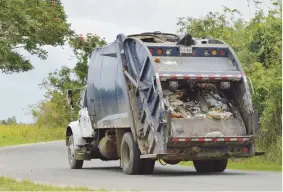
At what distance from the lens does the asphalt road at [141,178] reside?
14575 mm

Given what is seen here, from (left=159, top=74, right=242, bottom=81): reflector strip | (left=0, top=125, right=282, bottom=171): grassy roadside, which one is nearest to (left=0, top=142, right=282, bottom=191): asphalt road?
(left=159, top=74, right=242, bottom=81): reflector strip

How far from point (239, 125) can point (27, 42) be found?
16.2 metres

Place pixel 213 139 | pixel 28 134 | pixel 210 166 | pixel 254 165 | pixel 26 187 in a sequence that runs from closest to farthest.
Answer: pixel 26 187, pixel 213 139, pixel 210 166, pixel 254 165, pixel 28 134

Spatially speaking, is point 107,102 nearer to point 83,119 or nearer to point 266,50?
point 83,119

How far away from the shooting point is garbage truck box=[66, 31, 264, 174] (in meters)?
17.0

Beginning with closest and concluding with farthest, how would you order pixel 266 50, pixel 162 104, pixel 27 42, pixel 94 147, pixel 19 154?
pixel 162 104
pixel 94 147
pixel 266 50
pixel 19 154
pixel 27 42

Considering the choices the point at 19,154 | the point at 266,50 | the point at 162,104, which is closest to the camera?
the point at 162,104

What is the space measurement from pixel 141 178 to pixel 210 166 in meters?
2.70

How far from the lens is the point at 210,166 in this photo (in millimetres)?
19094

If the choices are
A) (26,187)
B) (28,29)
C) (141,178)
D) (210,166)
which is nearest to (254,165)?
(210,166)

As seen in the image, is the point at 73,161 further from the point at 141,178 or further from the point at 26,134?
the point at 26,134

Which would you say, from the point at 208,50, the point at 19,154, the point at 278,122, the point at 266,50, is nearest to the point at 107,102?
the point at 208,50

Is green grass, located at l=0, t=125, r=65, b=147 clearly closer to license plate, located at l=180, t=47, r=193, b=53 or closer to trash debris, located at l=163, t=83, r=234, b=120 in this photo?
license plate, located at l=180, t=47, r=193, b=53

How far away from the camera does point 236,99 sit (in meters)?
18.1
